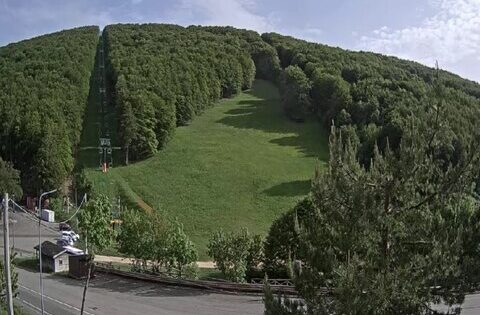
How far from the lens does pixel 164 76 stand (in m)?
117

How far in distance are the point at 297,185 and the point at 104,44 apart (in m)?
108

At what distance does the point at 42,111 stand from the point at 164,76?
114 ft

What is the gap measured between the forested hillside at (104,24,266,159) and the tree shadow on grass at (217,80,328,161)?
22.6 feet

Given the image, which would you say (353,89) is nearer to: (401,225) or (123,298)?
(123,298)

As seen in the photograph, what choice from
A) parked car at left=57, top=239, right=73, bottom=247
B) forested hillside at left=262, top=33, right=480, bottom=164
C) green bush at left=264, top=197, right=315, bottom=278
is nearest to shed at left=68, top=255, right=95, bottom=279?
parked car at left=57, top=239, right=73, bottom=247

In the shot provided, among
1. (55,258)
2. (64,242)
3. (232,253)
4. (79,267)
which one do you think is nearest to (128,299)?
(79,267)

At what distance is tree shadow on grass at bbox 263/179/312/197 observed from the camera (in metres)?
77.1

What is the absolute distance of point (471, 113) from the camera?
13953 mm

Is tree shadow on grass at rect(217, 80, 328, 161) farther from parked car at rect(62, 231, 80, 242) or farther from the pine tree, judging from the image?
the pine tree

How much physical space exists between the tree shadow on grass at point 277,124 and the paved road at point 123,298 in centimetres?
5293

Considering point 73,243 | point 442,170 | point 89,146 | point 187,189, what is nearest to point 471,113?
point 442,170

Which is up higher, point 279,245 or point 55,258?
point 279,245

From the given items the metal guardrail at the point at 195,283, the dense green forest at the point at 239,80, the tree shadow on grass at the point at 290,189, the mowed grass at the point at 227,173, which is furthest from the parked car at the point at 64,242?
the dense green forest at the point at 239,80

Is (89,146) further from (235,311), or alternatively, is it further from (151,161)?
(235,311)
